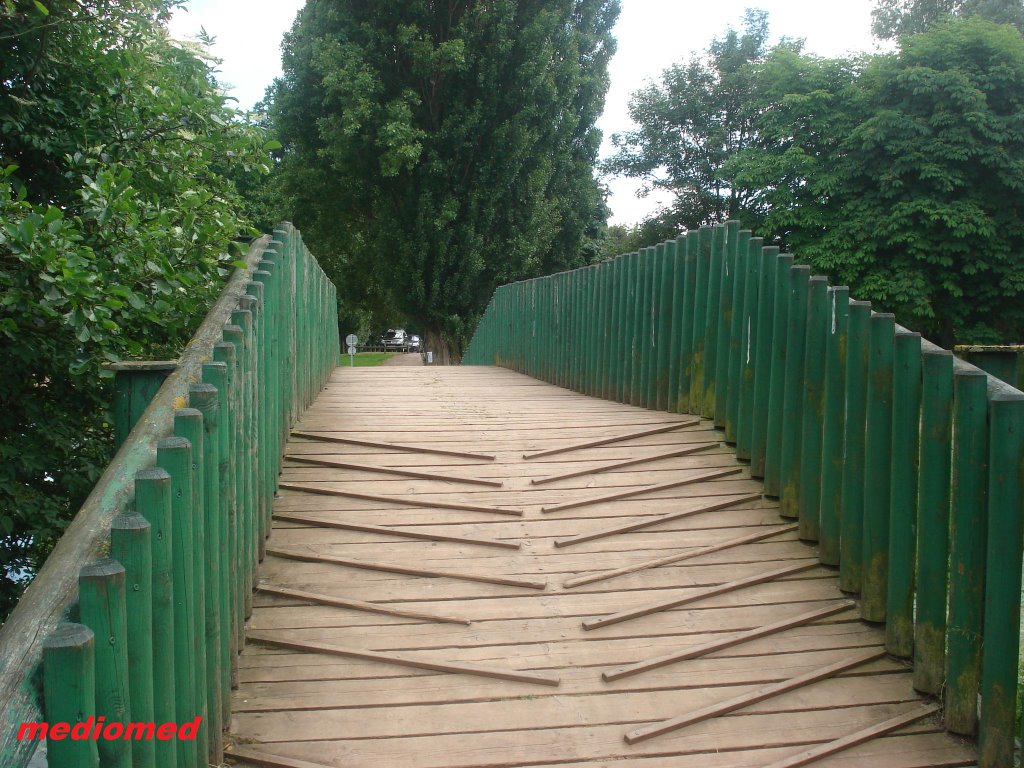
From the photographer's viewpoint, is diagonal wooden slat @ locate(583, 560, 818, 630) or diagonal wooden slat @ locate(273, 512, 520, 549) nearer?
diagonal wooden slat @ locate(583, 560, 818, 630)

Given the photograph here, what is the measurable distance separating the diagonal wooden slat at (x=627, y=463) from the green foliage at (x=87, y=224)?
86.5 inches

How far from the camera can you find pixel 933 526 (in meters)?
3.38

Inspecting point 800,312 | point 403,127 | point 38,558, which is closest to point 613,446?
point 800,312

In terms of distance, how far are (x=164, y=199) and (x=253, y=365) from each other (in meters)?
2.25

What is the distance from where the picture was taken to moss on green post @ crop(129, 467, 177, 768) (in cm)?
215

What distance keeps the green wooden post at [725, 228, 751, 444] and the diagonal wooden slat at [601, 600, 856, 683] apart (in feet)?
5.39

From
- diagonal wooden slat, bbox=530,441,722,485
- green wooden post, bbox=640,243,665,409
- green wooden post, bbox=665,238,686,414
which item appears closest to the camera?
diagonal wooden slat, bbox=530,441,722,485

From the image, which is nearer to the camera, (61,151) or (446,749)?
(446,749)

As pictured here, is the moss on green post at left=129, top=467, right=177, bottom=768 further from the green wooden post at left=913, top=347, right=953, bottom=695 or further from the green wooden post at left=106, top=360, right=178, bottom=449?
the green wooden post at left=913, top=347, right=953, bottom=695

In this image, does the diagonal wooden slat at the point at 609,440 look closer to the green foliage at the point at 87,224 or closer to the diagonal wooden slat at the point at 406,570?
the diagonal wooden slat at the point at 406,570

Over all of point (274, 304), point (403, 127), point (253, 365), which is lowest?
point (253, 365)

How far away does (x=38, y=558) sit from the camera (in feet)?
18.0

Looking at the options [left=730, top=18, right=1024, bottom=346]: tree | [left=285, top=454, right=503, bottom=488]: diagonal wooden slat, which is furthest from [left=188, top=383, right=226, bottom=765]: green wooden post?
[left=730, top=18, right=1024, bottom=346]: tree

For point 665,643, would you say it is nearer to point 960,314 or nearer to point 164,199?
point 164,199
